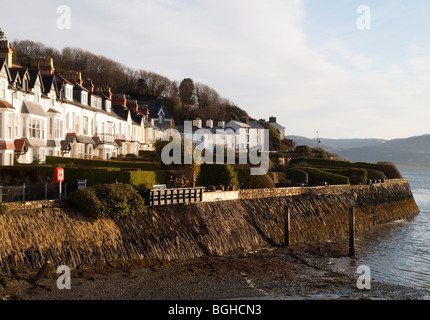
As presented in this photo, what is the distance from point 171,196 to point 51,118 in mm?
20867

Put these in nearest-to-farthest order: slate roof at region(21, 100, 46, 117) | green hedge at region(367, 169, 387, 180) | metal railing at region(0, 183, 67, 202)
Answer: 1. metal railing at region(0, 183, 67, 202)
2. slate roof at region(21, 100, 46, 117)
3. green hedge at region(367, 169, 387, 180)

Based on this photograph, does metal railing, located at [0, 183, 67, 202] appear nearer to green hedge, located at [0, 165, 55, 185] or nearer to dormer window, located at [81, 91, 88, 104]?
green hedge, located at [0, 165, 55, 185]

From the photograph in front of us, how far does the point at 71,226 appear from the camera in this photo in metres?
23.8

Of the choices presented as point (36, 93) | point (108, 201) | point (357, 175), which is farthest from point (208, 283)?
point (357, 175)

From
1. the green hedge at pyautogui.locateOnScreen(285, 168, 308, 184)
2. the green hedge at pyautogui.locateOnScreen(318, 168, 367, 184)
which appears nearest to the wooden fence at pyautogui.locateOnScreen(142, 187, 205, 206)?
the green hedge at pyautogui.locateOnScreen(285, 168, 308, 184)

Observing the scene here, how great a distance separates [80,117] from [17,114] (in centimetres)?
1343

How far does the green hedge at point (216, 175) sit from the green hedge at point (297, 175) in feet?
50.2

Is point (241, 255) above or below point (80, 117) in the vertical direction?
below

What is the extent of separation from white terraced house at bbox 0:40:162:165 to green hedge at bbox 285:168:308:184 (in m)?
25.2

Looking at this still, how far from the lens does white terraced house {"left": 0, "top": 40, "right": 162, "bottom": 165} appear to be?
118 feet

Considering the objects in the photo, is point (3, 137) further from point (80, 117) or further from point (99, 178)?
point (80, 117)

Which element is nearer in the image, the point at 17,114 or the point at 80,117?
the point at 17,114

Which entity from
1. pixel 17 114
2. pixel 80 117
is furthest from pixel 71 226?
pixel 80 117

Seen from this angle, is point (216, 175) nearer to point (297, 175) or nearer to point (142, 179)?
point (142, 179)
